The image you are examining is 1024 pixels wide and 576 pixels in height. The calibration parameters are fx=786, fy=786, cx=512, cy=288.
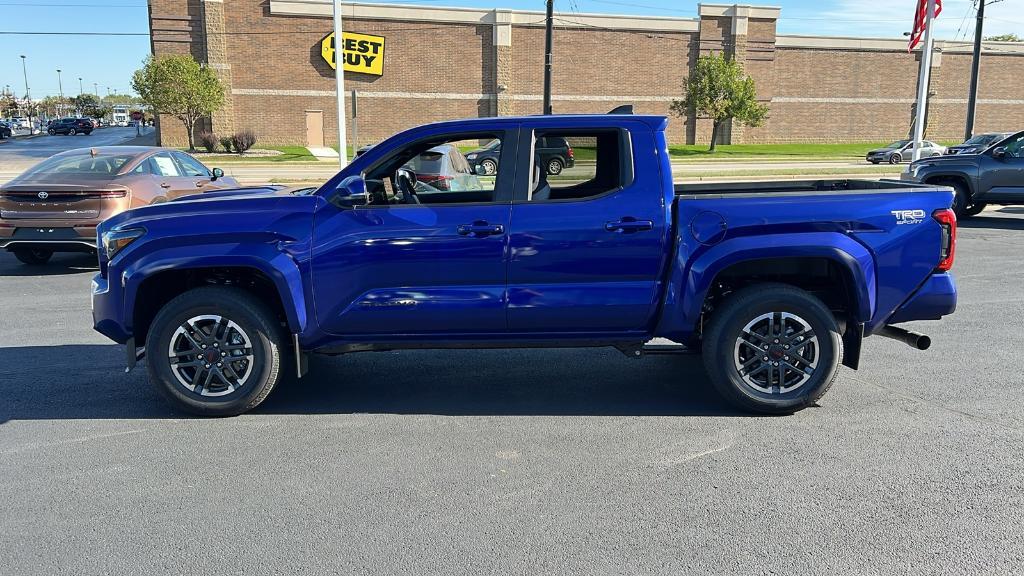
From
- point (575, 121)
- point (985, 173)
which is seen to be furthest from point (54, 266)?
point (985, 173)

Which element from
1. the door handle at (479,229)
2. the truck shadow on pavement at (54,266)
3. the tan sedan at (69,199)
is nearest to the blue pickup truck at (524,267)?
the door handle at (479,229)

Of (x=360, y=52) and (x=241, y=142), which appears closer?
(x=241, y=142)

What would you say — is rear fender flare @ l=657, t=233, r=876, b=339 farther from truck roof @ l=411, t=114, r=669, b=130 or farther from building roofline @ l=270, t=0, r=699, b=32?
building roofline @ l=270, t=0, r=699, b=32

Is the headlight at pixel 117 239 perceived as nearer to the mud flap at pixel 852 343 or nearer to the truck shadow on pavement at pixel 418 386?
the truck shadow on pavement at pixel 418 386

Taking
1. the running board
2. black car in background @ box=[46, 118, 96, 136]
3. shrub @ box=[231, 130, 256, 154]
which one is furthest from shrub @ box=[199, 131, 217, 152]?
the running board

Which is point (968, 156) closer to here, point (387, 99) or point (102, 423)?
point (102, 423)

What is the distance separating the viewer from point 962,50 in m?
56.9

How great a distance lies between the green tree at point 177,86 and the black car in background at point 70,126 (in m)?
38.6

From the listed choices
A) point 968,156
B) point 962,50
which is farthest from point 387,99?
point 962,50

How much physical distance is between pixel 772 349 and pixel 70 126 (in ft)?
267

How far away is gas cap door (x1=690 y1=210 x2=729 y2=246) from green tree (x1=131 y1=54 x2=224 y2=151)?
39.9 metres

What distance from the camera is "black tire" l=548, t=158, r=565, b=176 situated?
16.9ft

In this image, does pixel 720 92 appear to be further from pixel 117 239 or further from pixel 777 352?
pixel 117 239

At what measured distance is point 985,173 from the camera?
49.1 ft
